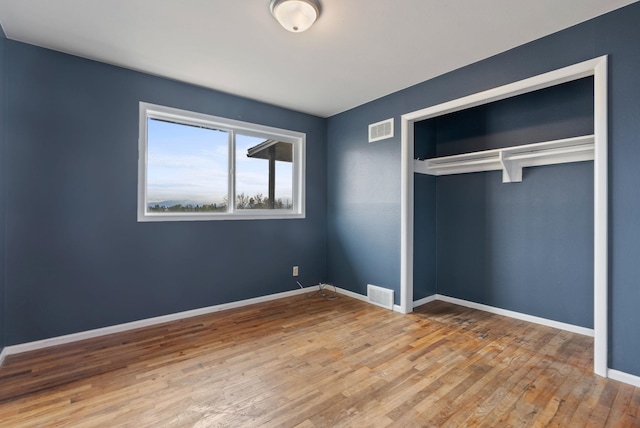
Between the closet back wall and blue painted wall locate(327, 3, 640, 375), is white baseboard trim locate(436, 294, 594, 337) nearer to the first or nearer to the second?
the closet back wall

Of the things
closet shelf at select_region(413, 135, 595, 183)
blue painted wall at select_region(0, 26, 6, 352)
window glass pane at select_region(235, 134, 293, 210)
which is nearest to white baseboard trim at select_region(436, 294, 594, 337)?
closet shelf at select_region(413, 135, 595, 183)

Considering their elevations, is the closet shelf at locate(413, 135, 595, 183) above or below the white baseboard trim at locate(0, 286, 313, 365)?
above

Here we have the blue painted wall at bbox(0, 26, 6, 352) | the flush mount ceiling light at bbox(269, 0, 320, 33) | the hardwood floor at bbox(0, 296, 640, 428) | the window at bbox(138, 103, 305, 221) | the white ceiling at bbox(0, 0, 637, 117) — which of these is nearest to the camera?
the hardwood floor at bbox(0, 296, 640, 428)

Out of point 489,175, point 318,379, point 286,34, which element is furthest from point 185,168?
point 489,175


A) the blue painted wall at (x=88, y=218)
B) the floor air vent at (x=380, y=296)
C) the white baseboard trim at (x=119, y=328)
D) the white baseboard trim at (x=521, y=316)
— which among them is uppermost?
the blue painted wall at (x=88, y=218)

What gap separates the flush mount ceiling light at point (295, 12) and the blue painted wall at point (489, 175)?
5.52 feet

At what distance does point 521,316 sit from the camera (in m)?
3.23

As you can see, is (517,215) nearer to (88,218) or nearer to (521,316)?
(521,316)

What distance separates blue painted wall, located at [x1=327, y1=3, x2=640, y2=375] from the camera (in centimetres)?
203

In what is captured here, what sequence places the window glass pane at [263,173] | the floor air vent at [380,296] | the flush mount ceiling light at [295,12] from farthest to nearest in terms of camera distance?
the window glass pane at [263,173], the floor air vent at [380,296], the flush mount ceiling light at [295,12]

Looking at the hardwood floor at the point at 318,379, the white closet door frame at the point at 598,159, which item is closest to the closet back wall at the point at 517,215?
the hardwood floor at the point at 318,379

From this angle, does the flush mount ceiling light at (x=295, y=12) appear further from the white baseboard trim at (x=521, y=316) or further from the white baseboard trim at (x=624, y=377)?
the white baseboard trim at (x=521, y=316)

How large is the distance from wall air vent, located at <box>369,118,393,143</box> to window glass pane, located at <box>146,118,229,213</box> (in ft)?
5.98

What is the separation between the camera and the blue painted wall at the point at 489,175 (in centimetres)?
203
